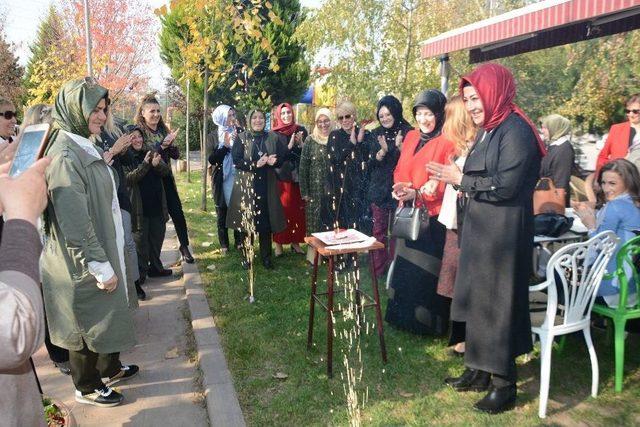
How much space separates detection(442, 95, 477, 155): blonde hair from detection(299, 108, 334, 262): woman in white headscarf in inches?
101

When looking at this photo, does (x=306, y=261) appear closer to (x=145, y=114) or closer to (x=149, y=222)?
(x=149, y=222)

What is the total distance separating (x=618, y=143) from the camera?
616 centimetres

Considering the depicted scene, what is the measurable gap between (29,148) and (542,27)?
20.2 feet

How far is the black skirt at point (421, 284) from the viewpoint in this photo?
4.30 metres

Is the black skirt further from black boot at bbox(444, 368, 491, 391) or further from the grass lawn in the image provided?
black boot at bbox(444, 368, 491, 391)

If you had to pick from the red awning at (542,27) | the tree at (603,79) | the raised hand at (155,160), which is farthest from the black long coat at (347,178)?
the tree at (603,79)

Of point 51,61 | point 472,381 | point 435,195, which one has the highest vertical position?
point 51,61

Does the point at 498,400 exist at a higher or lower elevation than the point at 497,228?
lower

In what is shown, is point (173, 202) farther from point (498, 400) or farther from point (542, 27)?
point (542, 27)

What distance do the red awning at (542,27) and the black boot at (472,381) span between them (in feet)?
12.9

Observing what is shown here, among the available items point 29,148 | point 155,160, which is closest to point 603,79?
point 155,160

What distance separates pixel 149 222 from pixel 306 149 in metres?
2.18

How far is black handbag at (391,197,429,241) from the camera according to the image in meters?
4.03

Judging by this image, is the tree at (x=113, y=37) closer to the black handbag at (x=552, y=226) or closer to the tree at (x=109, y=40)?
the tree at (x=109, y=40)
